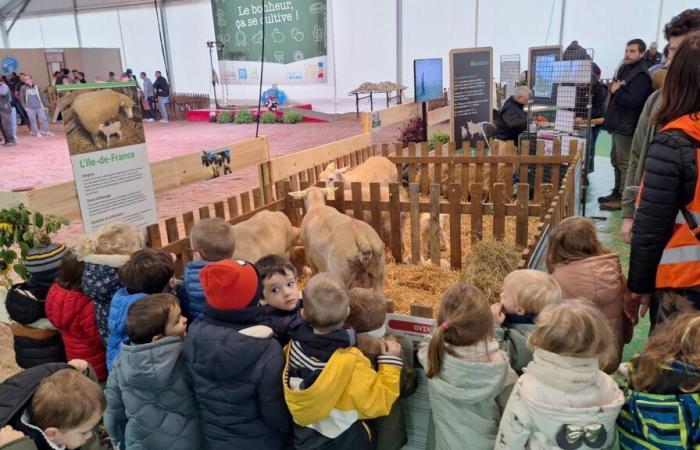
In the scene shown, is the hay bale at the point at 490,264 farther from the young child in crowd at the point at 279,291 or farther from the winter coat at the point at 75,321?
the winter coat at the point at 75,321

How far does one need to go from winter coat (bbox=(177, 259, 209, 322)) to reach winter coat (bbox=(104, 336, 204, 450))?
0.51m

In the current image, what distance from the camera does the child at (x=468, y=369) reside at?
2.33m

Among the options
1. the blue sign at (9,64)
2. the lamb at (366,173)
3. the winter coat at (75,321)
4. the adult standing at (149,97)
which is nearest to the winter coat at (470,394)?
the winter coat at (75,321)

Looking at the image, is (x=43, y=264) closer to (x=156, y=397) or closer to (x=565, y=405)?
(x=156, y=397)

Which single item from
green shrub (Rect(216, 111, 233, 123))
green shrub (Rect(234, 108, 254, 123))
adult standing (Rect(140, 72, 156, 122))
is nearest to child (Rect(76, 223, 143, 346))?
green shrub (Rect(234, 108, 254, 123))

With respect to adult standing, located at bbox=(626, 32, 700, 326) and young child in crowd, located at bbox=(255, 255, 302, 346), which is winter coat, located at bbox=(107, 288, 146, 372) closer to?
young child in crowd, located at bbox=(255, 255, 302, 346)

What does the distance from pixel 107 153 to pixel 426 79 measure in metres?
8.05

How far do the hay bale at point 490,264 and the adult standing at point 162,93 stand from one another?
24.5m

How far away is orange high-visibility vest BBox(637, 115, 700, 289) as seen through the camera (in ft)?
8.79

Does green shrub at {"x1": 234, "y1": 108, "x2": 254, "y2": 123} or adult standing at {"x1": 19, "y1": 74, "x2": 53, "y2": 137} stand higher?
adult standing at {"x1": 19, "y1": 74, "x2": 53, "y2": 137}

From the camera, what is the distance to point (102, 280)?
3.32m

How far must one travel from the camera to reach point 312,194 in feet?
19.4

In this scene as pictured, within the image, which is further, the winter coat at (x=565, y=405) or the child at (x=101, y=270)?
the child at (x=101, y=270)

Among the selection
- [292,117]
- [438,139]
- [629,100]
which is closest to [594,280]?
[629,100]
